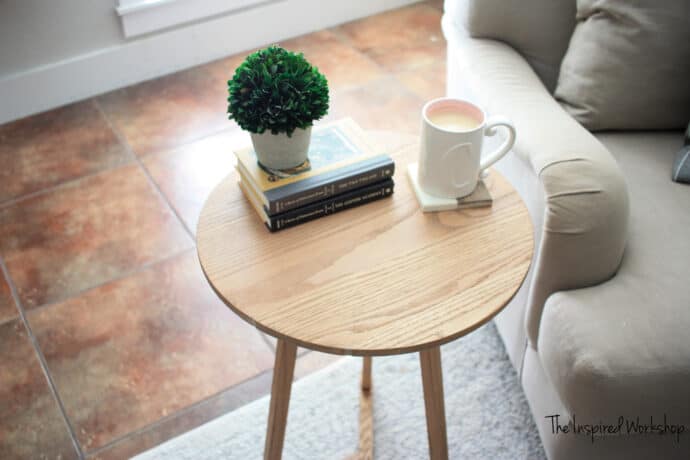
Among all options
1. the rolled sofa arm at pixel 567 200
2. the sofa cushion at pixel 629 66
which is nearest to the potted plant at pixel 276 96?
the rolled sofa arm at pixel 567 200

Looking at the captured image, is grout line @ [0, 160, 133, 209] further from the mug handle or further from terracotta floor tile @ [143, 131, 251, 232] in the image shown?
the mug handle

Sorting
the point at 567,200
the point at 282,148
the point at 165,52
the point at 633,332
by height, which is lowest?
the point at 165,52

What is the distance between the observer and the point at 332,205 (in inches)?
39.6

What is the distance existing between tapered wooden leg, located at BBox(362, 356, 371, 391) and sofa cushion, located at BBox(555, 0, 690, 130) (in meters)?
0.61

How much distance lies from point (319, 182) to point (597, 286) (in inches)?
18.4

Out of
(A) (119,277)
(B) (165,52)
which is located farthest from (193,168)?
(B) (165,52)

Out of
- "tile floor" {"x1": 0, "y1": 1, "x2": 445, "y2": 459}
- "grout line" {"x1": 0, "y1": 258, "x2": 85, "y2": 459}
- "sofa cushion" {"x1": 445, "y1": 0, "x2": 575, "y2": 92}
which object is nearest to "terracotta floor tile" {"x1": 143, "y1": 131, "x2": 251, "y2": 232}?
"tile floor" {"x1": 0, "y1": 1, "x2": 445, "y2": 459}

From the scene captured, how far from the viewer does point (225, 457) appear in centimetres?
130

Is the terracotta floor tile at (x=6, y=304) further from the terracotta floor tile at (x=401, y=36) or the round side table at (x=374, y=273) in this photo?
the terracotta floor tile at (x=401, y=36)

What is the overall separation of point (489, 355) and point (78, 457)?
32.6 inches

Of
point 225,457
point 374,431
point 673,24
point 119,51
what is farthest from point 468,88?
point 119,51

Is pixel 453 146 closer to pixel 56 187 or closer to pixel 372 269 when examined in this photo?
pixel 372 269

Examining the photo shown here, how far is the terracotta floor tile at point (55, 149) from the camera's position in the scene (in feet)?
6.56

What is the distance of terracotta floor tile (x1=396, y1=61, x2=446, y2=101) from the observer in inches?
90.5
